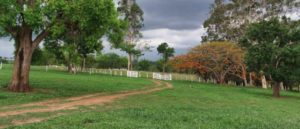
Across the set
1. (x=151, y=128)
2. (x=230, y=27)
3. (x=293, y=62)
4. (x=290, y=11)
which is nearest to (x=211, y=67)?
(x=230, y=27)

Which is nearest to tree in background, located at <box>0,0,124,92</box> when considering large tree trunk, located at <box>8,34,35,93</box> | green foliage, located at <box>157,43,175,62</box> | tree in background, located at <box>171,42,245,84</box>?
large tree trunk, located at <box>8,34,35,93</box>

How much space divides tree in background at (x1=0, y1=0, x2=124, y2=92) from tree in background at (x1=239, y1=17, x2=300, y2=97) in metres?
10.8

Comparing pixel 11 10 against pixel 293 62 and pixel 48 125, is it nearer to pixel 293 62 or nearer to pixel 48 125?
pixel 48 125

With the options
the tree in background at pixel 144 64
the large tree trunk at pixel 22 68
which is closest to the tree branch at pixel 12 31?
the large tree trunk at pixel 22 68

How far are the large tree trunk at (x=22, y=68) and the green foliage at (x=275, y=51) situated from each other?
1472 centimetres

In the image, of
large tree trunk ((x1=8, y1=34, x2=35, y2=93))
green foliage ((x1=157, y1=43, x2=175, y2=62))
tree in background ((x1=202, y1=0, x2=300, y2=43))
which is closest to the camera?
large tree trunk ((x1=8, y1=34, x2=35, y2=93))

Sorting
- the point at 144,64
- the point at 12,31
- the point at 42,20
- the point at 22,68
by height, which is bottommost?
the point at 22,68

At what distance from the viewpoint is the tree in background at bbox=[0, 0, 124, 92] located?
27.8ft

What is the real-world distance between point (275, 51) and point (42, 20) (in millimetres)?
14714

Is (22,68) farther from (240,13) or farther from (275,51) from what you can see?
(240,13)

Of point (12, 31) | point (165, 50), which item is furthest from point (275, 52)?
point (165, 50)

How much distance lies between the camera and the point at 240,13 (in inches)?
1015

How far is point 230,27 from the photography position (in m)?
27.8

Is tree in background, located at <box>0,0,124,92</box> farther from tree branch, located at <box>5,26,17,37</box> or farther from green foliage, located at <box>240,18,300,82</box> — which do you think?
green foliage, located at <box>240,18,300,82</box>
